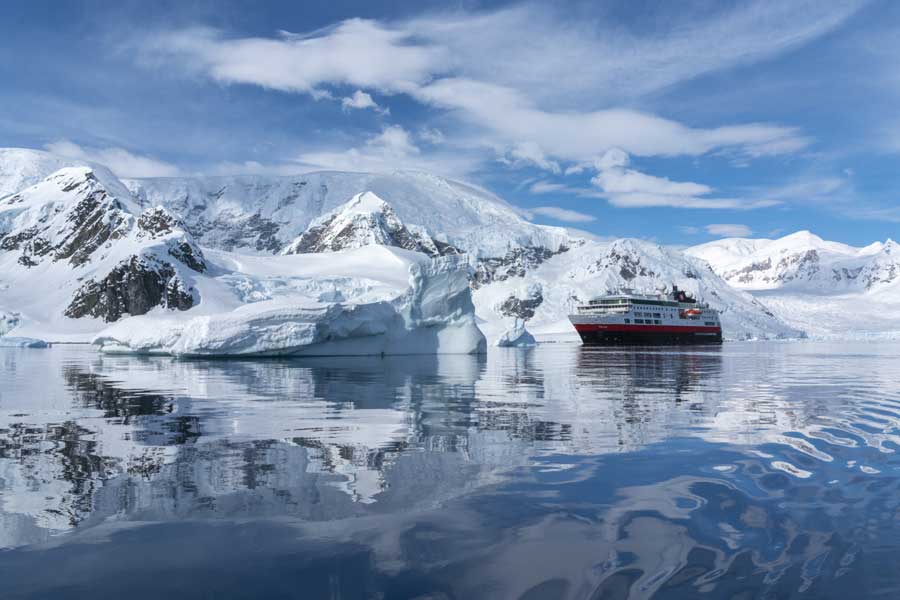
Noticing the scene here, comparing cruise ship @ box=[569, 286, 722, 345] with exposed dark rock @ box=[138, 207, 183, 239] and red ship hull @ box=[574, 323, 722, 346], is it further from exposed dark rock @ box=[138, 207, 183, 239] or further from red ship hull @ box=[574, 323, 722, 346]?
exposed dark rock @ box=[138, 207, 183, 239]

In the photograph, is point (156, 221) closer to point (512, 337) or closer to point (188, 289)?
point (188, 289)

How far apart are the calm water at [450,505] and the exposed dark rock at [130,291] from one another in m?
148

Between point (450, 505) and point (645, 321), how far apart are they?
99051 mm

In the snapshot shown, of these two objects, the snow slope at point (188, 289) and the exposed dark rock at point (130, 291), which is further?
the exposed dark rock at point (130, 291)

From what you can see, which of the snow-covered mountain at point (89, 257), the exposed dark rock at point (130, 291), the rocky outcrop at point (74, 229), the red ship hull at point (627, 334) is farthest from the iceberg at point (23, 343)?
the rocky outcrop at point (74, 229)

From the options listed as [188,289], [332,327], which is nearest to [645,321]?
[332,327]

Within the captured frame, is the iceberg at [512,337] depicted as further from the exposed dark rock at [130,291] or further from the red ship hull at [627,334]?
the exposed dark rock at [130,291]

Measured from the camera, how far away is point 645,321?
101188mm

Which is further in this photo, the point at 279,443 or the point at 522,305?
the point at 522,305

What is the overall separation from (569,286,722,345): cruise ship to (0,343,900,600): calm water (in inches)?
3384

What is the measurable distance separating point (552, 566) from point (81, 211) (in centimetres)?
20943

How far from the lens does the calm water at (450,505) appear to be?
15.0 ft

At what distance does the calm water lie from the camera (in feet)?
15.0

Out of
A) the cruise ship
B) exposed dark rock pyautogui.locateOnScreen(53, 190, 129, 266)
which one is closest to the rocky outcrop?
exposed dark rock pyautogui.locateOnScreen(53, 190, 129, 266)
